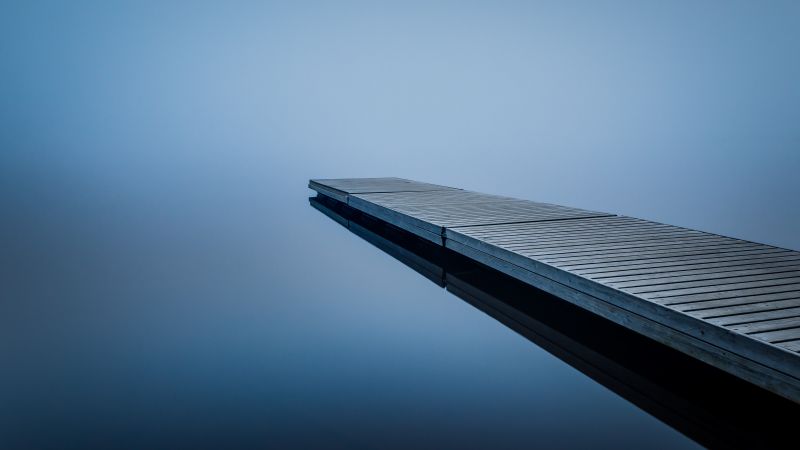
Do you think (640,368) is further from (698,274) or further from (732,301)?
(698,274)

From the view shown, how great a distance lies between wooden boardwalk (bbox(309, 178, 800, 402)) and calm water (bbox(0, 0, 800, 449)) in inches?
13.5

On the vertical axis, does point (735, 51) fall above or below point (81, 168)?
above

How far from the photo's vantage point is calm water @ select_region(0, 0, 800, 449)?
207 cm

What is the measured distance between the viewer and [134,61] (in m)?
16.8

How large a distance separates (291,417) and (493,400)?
2.50 feet

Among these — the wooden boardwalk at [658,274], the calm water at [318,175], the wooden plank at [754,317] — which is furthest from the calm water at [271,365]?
the wooden plank at [754,317]

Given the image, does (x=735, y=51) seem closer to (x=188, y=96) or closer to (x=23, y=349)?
(x=188, y=96)

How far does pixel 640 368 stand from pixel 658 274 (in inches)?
19.4

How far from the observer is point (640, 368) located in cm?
238

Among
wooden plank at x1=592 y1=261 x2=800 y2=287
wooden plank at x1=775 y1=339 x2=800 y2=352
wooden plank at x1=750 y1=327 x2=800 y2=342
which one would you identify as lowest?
wooden plank at x1=775 y1=339 x2=800 y2=352

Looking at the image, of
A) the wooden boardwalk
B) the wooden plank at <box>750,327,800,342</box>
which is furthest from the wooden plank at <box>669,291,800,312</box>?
the wooden plank at <box>750,327,800,342</box>

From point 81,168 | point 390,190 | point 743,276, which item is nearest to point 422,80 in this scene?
point 81,168

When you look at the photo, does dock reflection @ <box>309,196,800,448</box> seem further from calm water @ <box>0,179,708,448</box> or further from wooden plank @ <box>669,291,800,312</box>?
wooden plank @ <box>669,291,800,312</box>

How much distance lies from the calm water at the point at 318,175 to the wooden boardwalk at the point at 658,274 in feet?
1.13
